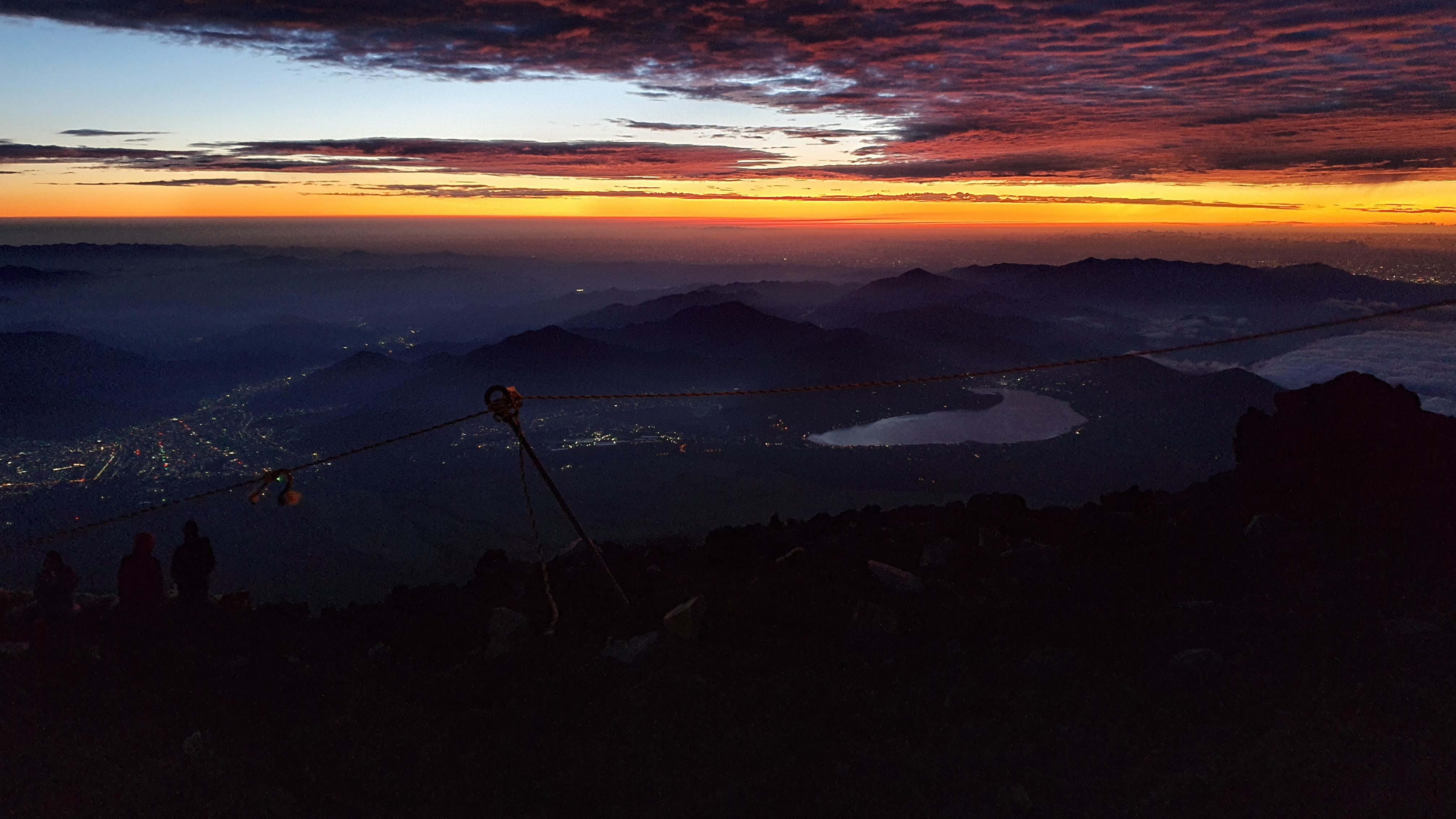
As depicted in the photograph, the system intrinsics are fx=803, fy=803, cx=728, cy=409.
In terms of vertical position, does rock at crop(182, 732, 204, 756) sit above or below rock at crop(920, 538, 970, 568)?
below

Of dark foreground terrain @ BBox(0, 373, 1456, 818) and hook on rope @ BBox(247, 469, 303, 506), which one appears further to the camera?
hook on rope @ BBox(247, 469, 303, 506)

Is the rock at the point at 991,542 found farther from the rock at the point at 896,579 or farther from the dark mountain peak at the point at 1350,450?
the dark mountain peak at the point at 1350,450

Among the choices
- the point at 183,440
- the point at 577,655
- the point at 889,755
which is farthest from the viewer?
the point at 183,440

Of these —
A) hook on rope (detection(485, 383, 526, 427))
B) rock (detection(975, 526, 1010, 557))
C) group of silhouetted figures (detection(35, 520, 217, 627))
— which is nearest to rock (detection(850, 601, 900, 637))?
rock (detection(975, 526, 1010, 557))

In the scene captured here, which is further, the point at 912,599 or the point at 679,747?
the point at 912,599

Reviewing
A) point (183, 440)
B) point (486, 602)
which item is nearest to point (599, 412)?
point (183, 440)

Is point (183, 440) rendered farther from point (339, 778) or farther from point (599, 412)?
point (339, 778)

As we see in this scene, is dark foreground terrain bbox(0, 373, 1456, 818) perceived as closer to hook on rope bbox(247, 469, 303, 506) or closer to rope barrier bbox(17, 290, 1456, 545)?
rope barrier bbox(17, 290, 1456, 545)
